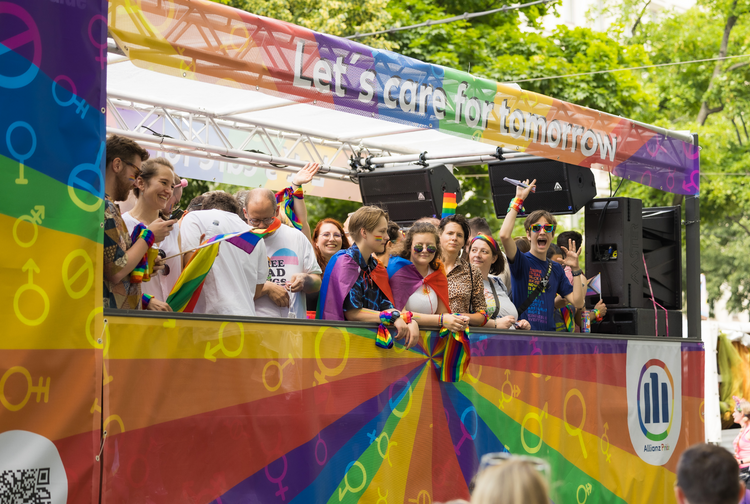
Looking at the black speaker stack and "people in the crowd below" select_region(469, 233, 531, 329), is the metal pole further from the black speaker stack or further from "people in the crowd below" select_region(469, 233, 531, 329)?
"people in the crowd below" select_region(469, 233, 531, 329)

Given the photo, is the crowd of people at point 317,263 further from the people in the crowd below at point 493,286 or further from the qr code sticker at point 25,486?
the qr code sticker at point 25,486

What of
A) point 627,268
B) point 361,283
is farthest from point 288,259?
point 627,268

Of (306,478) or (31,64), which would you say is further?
(306,478)

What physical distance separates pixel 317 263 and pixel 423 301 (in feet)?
2.36

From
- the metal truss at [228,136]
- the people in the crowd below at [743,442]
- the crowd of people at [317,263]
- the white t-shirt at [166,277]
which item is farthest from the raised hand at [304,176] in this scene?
the people in the crowd below at [743,442]

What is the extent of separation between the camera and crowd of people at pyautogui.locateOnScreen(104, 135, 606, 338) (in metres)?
3.50

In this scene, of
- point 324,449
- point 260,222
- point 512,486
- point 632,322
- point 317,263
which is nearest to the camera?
point 512,486

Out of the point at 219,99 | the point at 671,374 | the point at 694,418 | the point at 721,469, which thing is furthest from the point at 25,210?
the point at 694,418

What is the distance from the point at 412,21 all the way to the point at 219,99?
8605 mm

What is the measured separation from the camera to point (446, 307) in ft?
15.8

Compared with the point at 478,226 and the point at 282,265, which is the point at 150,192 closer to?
the point at 282,265

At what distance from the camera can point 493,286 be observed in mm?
5637

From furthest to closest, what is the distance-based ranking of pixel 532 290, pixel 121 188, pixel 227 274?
pixel 532 290 < pixel 227 274 < pixel 121 188

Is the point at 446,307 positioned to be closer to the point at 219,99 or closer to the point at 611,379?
the point at 611,379
